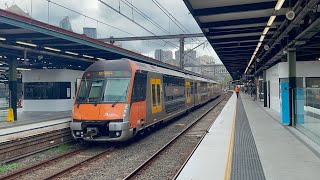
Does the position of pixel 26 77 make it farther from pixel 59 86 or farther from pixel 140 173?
pixel 140 173

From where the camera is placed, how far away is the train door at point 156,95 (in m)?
14.0

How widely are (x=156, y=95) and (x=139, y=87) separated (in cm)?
231

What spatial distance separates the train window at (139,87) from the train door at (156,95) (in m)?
1.01

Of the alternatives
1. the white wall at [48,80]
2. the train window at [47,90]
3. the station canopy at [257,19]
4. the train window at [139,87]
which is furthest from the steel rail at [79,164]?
the train window at [47,90]

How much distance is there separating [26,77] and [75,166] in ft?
59.7

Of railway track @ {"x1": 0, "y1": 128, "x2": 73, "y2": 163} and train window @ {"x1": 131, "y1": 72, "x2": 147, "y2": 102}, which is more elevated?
train window @ {"x1": 131, "y1": 72, "x2": 147, "y2": 102}

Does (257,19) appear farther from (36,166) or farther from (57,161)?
(36,166)

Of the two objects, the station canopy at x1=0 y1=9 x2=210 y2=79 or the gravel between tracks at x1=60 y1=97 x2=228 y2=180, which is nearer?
the gravel between tracks at x1=60 y1=97 x2=228 y2=180

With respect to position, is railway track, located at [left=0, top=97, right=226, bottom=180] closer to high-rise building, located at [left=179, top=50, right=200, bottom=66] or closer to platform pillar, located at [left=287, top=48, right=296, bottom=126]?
platform pillar, located at [left=287, top=48, right=296, bottom=126]

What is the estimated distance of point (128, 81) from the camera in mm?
11750

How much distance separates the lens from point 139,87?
40.7 feet

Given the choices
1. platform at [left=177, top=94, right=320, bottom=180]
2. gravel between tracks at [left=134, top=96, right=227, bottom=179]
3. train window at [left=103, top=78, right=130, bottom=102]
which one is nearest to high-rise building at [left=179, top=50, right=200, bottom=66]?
gravel between tracks at [left=134, top=96, right=227, bottom=179]

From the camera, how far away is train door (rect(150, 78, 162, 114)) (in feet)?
46.0

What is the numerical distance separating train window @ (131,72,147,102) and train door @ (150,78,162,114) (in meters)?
1.01
